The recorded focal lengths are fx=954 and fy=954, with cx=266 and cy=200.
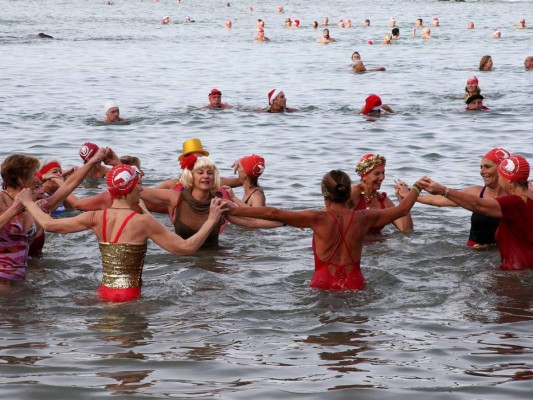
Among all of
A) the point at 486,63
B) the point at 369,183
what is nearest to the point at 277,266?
the point at 369,183

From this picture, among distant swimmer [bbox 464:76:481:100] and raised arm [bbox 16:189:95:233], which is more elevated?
distant swimmer [bbox 464:76:481:100]

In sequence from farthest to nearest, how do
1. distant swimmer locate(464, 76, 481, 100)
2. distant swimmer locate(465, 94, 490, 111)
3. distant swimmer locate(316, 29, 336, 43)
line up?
distant swimmer locate(316, 29, 336, 43), distant swimmer locate(464, 76, 481, 100), distant swimmer locate(465, 94, 490, 111)

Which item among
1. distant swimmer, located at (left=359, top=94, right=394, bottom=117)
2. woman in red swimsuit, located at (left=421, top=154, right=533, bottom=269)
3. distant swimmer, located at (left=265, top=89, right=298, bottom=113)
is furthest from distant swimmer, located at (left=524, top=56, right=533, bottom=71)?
woman in red swimsuit, located at (left=421, top=154, right=533, bottom=269)

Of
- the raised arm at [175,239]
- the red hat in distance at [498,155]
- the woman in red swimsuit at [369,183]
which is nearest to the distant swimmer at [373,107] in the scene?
the woman in red swimsuit at [369,183]

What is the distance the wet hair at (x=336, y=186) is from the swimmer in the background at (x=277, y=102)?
14521mm

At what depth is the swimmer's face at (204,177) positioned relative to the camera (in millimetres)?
10844

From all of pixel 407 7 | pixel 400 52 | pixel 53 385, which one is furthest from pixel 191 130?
pixel 407 7

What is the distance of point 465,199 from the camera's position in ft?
29.8

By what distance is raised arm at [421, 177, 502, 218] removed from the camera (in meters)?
8.80

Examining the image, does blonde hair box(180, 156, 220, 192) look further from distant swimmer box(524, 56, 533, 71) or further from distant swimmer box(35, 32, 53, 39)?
distant swimmer box(35, 32, 53, 39)

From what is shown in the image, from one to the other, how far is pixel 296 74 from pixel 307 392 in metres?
25.9

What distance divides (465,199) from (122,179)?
3236 millimetres

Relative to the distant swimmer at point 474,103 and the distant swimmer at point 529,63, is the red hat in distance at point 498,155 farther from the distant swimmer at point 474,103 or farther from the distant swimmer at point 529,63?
the distant swimmer at point 529,63

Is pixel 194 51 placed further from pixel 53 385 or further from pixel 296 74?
pixel 53 385
